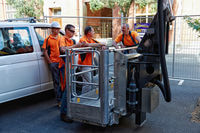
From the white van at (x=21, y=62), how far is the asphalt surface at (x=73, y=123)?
0.51 meters

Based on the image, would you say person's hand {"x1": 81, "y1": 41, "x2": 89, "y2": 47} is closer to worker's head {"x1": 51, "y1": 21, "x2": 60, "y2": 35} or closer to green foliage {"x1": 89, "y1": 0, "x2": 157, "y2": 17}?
worker's head {"x1": 51, "y1": 21, "x2": 60, "y2": 35}

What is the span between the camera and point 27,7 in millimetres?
18906

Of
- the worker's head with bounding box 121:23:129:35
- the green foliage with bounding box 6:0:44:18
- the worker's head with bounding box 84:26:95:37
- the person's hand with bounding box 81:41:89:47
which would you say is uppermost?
the green foliage with bounding box 6:0:44:18

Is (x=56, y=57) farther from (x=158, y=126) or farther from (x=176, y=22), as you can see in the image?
(x=176, y=22)

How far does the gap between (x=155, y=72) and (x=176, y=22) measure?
4.65m

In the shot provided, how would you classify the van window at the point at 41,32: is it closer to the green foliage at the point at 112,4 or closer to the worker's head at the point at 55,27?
the worker's head at the point at 55,27

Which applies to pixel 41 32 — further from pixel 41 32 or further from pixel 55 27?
pixel 55 27

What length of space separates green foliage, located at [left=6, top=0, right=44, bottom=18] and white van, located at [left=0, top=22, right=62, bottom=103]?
15022 mm

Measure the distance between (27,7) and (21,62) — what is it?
1576 centimetres

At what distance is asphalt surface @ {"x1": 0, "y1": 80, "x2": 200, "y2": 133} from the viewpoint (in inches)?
162

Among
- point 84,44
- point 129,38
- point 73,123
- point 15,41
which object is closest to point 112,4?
point 129,38

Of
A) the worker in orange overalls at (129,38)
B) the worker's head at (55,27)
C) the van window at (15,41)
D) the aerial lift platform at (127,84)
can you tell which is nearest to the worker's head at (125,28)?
the worker in orange overalls at (129,38)

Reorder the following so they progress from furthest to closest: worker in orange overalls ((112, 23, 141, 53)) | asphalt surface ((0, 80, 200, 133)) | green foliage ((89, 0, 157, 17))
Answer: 1. green foliage ((89, 0, 157, 17))
2. worker in orange overalls ((112, 23, 141, 53))
3. asphalt surface ((0, 80, 200, 133))

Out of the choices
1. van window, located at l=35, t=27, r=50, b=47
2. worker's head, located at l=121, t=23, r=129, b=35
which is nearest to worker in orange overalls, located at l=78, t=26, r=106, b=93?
van window, located at l=35, t=27, r=50, b=47
